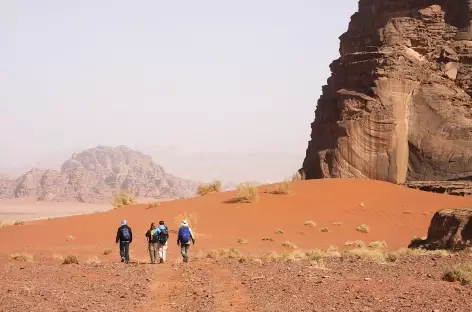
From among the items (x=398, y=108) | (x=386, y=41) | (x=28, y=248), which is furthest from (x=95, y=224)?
(x=386, y=41)

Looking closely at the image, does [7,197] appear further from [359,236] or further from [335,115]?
[359,236]

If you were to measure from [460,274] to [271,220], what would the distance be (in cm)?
1761

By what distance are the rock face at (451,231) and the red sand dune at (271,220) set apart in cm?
472

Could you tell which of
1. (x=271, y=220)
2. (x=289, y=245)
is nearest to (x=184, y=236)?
(x=289, y=245)

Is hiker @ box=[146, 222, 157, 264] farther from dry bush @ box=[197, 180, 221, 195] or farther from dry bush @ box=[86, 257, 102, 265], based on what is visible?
dry bush @ box=[197, 180, 221, 195]

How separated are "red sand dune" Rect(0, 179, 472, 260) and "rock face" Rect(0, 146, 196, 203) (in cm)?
7493

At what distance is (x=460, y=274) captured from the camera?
12.0 metres

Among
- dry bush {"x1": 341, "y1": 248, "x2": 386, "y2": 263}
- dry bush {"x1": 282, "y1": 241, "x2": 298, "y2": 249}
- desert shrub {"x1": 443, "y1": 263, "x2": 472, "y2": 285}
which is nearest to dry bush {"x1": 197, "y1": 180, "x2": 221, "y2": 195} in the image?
dry bush {"x1": 282, "y1": 241, "x2": 298, "y2": 249}

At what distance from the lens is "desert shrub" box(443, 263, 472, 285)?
11711 mm

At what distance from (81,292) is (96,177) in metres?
116

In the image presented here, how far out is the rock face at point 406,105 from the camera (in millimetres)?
34500

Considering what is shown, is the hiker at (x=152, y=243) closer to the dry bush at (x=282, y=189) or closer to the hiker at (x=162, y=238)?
the hiker at (x=162, y=238)

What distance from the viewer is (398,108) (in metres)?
34.8

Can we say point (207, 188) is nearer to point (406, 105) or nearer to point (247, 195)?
point (247, 195)
